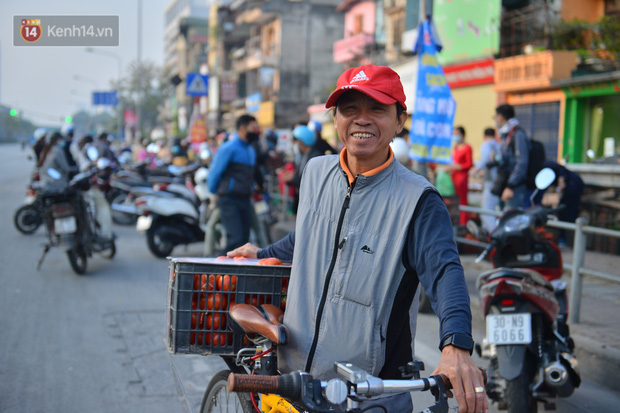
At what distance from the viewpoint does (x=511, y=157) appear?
8391 mm

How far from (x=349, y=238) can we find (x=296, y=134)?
6.32 m

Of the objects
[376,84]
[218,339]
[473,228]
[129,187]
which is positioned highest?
[376,84]

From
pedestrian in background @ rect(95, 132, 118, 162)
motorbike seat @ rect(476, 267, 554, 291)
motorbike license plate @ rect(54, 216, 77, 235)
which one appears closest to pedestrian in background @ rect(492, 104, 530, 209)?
motorbike seat @ rect(476, 267, 554, 291)

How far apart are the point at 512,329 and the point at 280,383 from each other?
256cm

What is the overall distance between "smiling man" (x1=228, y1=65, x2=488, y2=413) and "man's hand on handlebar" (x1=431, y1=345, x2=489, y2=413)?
0.58 ft

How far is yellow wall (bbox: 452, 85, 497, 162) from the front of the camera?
832 inches

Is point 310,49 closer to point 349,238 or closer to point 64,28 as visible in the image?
point 64,28

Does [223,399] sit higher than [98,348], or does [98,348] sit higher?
[223,399]

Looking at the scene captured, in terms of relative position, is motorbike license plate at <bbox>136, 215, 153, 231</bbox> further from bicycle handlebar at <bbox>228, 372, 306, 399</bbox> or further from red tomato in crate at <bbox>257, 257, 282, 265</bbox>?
bicycle handlebar at <bbox>228, 372, 306, 399</bbox>

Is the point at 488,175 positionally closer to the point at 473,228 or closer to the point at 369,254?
the point at 473,228

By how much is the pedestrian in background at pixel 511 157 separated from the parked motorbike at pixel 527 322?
352 cm

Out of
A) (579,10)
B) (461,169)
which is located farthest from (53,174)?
(579,10)

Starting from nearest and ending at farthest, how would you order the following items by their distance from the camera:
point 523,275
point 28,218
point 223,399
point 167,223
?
point 223,399 < point 523,275 < point 167,223 < point 28,218

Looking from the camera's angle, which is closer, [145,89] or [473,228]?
[473,228]
